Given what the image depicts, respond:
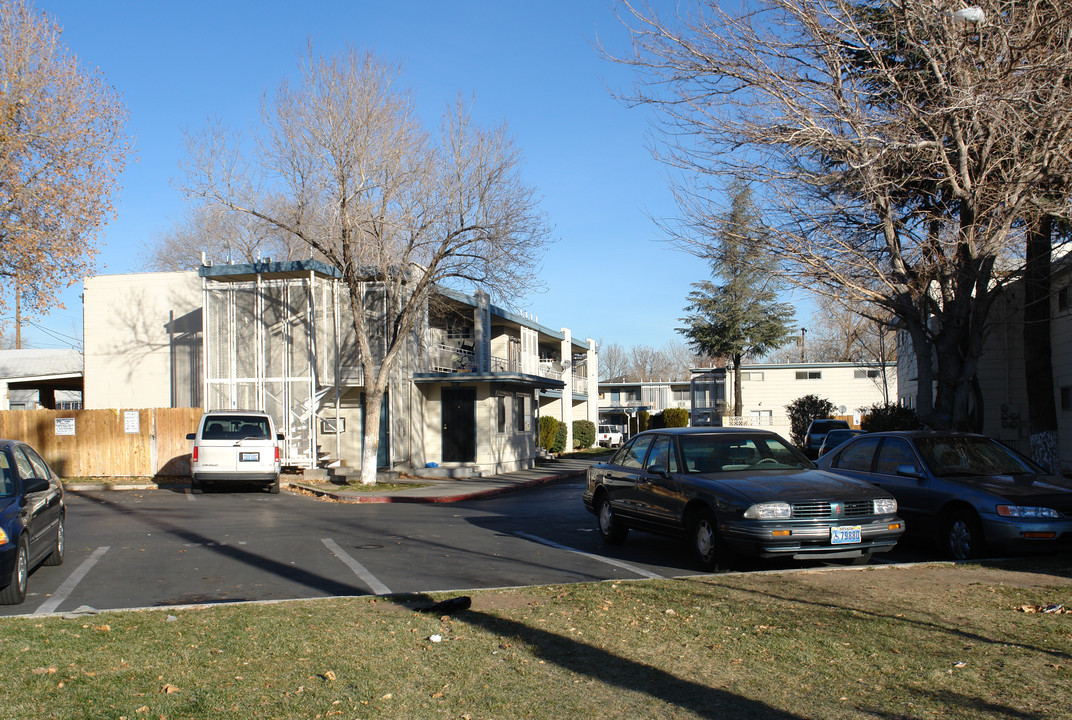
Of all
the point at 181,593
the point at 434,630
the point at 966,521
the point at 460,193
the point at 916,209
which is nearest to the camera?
the point at 434,630

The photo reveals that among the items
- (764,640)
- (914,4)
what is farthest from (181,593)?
(914,4)

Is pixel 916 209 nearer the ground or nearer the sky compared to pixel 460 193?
nearer the ground

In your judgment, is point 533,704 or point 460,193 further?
point 460,193

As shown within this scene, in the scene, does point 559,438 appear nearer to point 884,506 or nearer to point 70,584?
point 884,506

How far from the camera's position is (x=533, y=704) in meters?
4.76

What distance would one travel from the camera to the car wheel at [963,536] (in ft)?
31.3

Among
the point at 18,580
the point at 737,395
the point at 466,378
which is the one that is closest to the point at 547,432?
the point at 466,378

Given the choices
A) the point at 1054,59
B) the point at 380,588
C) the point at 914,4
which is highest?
the point at 914,4

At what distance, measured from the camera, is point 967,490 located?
9750 mm

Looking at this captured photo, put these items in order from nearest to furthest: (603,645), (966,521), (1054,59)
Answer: (603,645) → (966,521) → (1054,59)

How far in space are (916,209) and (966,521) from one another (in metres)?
6.35

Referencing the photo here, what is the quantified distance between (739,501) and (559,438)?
33813 mm

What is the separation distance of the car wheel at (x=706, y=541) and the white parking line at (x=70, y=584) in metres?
6.34

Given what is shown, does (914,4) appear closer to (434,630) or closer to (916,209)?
(916,209)
